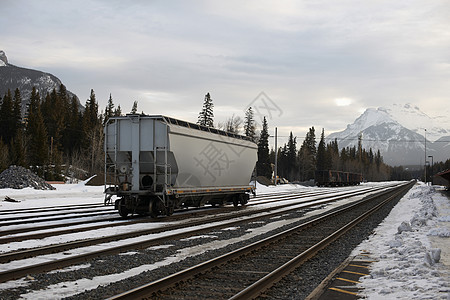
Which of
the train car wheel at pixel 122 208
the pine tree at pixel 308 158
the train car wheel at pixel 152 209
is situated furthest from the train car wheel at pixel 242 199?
the pine tree at pixel 308 158

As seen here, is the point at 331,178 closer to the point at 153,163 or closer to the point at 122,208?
the point at 153,163

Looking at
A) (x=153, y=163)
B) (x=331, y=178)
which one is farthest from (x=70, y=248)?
(x=331, y=178)

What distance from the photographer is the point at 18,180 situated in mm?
35156

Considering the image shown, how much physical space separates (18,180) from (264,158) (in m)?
76.2

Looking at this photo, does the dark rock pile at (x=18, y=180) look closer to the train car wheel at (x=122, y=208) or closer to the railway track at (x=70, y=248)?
the train car wheel at (x=122, y=208)

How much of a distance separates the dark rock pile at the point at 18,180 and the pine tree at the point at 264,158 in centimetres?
6948

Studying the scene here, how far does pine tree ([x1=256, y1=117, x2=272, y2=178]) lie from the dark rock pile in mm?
69481

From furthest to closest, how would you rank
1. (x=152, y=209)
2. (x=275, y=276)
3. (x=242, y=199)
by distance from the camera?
(x=242, y=199) → (x=152, y=209) → (x=275, y=276)

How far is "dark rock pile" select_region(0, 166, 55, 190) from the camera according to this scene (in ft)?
113

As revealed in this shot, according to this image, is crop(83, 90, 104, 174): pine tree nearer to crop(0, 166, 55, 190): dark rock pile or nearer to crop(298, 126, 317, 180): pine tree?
crop(0, 166, 55, 190): dark rock pile

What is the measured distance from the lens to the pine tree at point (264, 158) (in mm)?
104500

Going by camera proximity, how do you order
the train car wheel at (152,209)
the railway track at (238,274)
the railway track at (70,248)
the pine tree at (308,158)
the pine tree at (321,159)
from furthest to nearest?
the pine tree at (321,159)
the pine tree at (308,158)
the train car wheel at (152,209)
the railway track at (70,248)
the railway track at (238,274)

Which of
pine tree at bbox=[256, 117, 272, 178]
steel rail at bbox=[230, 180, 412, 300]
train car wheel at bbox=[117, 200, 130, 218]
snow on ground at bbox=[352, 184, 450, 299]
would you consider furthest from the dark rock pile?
pine tree at bbox=[256, 117, 272, 178]

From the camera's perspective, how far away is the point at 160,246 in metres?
11.3
